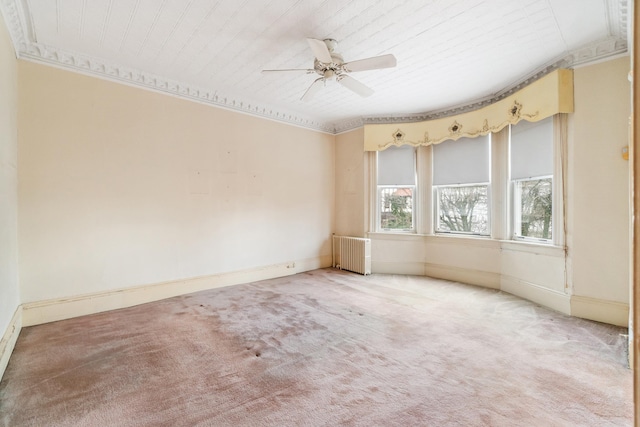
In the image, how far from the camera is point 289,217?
5477 millimetres

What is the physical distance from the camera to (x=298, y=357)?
2494mm

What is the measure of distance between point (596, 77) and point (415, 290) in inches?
132

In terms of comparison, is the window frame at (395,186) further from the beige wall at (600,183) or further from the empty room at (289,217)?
the beige wall at (600,183)

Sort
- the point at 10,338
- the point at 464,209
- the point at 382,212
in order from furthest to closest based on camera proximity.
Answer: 1. the point at 382,212
2. the point at 464,209
3. the point at 10,338

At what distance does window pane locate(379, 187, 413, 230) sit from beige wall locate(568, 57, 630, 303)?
249 cm

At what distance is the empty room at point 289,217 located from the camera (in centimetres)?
209

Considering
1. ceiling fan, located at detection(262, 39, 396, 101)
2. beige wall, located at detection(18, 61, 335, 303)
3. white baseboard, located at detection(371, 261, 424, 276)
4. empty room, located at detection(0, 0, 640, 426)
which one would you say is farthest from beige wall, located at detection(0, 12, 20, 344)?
white baseboard, located at detection(371, 261, 424, 276)

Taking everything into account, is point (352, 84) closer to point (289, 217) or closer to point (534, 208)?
point (289, 217)

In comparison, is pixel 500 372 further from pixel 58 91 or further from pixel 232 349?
pixel 58 91

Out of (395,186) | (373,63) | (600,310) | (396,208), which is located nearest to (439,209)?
(396,208)

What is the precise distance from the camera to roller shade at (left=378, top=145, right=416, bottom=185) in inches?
216

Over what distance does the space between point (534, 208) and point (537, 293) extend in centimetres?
114

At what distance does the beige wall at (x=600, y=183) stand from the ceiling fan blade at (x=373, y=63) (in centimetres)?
231

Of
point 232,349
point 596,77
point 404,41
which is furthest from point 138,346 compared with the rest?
point 596,77
